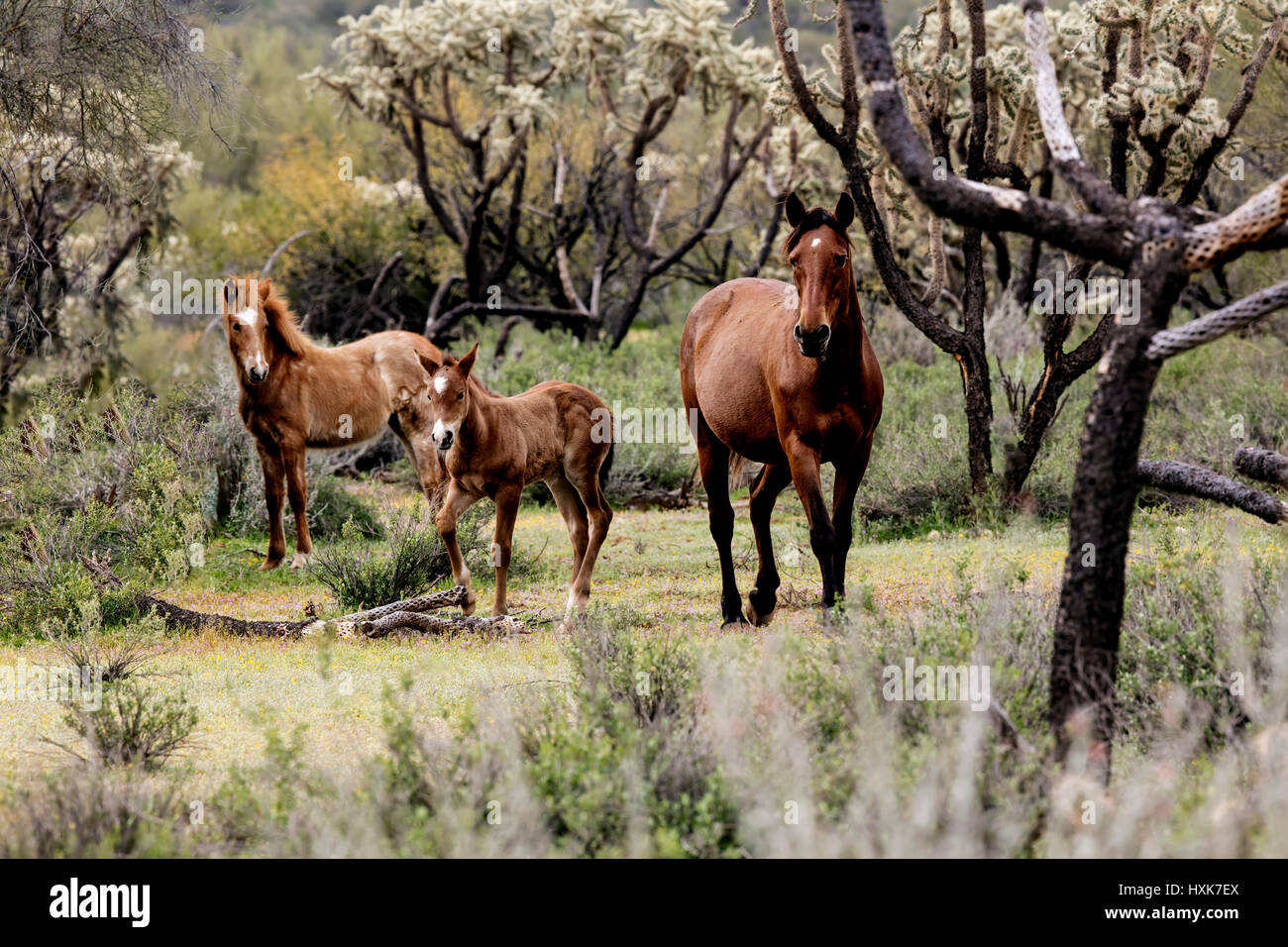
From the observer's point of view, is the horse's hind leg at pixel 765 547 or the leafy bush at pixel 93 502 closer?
the horse's hind leg at pixel 765 547

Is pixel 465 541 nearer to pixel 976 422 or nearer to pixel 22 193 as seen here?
pixel 976 422

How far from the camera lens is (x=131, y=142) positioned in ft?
37.3

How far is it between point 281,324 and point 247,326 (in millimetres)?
731

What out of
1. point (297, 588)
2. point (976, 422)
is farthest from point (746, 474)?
point (297, 588)

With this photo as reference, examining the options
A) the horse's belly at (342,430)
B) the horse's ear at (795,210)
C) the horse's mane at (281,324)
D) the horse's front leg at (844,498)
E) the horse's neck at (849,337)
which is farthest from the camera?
the horse's belly at (342,430)

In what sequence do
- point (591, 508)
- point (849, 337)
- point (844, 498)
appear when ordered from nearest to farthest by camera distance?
1. point (849, 337)
2. point (844, 498)
3. point (591, 508)

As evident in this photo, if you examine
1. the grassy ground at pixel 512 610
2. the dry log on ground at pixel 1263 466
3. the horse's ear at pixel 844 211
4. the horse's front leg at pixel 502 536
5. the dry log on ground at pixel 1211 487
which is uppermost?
the horse's ear at pixel 844 211

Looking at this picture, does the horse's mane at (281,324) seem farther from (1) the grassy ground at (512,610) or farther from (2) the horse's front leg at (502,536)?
(2) the horse's front leg at (502,536)

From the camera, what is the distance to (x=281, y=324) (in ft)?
43.5

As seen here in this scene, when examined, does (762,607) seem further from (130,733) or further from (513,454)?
(130,733)

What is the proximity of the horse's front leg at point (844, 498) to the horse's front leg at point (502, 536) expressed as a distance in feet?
8.22

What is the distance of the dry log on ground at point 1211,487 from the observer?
6.22 meters

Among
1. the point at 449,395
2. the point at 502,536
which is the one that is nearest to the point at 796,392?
the point at 449,395

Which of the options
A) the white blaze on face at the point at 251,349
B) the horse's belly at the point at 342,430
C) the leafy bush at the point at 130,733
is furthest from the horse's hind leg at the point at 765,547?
the horse's belly at the point at 342,430
